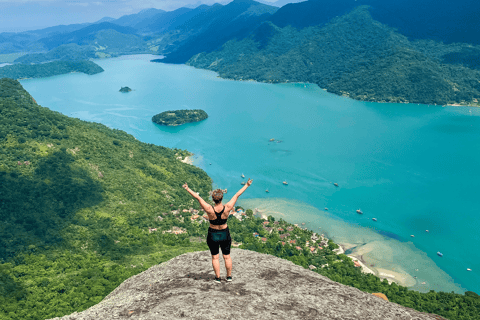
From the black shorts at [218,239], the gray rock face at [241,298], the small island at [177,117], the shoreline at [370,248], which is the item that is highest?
the black shorts at [218,239]

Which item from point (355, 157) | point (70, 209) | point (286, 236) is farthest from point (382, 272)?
point (355, 157)

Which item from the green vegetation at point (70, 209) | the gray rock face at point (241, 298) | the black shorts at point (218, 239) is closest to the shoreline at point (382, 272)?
the green vegetation at point (70, 209)

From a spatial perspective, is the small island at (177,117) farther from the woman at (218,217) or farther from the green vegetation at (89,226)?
the woman at (218,217)

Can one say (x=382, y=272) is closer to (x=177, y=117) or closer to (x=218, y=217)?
(x=218, y=217)

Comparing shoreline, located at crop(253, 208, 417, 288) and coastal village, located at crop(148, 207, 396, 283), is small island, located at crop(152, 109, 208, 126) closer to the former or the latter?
coastal village, located at crop(148, 207, 396, 283)

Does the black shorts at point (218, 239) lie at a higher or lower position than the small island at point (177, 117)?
higher

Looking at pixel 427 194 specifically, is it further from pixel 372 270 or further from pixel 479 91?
pixel 479 91

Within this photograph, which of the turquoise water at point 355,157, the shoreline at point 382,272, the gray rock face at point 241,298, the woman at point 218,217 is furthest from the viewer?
the turquoise water at point 355,157
